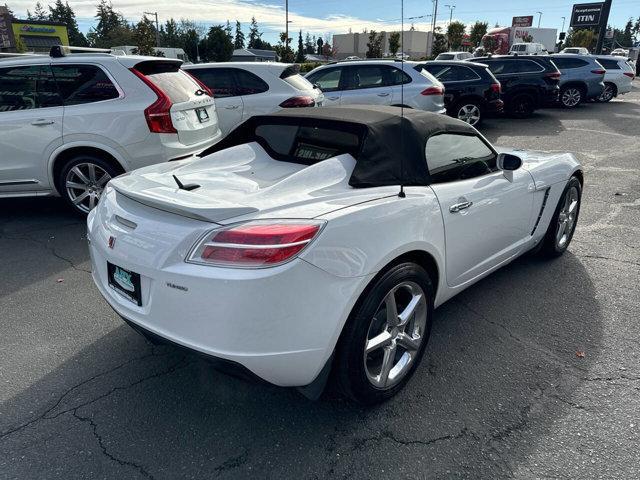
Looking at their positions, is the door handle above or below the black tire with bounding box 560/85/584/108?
above

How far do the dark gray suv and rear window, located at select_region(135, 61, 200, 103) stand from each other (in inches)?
567

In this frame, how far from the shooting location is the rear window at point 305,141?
9.18ft

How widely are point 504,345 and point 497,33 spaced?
5555 cm

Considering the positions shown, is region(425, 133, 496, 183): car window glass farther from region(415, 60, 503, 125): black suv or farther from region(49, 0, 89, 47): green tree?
region(49, 0, 89, 47): green tree

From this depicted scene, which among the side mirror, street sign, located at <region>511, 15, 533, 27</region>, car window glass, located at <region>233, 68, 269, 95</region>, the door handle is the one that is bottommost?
the door handle

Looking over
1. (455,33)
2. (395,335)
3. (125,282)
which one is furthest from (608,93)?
(455,33)

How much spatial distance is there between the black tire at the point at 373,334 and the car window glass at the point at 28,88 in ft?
Answer: 14.9

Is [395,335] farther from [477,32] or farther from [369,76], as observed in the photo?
[477,32]

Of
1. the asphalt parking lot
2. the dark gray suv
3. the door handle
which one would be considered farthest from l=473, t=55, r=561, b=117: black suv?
the door handle

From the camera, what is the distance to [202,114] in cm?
573

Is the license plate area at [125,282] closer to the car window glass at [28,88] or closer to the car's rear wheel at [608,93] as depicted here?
the car window glass at [28,88]

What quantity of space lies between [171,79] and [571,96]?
1522 centimetres

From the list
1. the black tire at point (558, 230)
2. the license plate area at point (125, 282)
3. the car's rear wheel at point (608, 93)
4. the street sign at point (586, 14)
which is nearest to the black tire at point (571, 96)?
the car's rear wheel at point (608, 93)

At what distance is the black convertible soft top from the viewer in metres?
2.55
